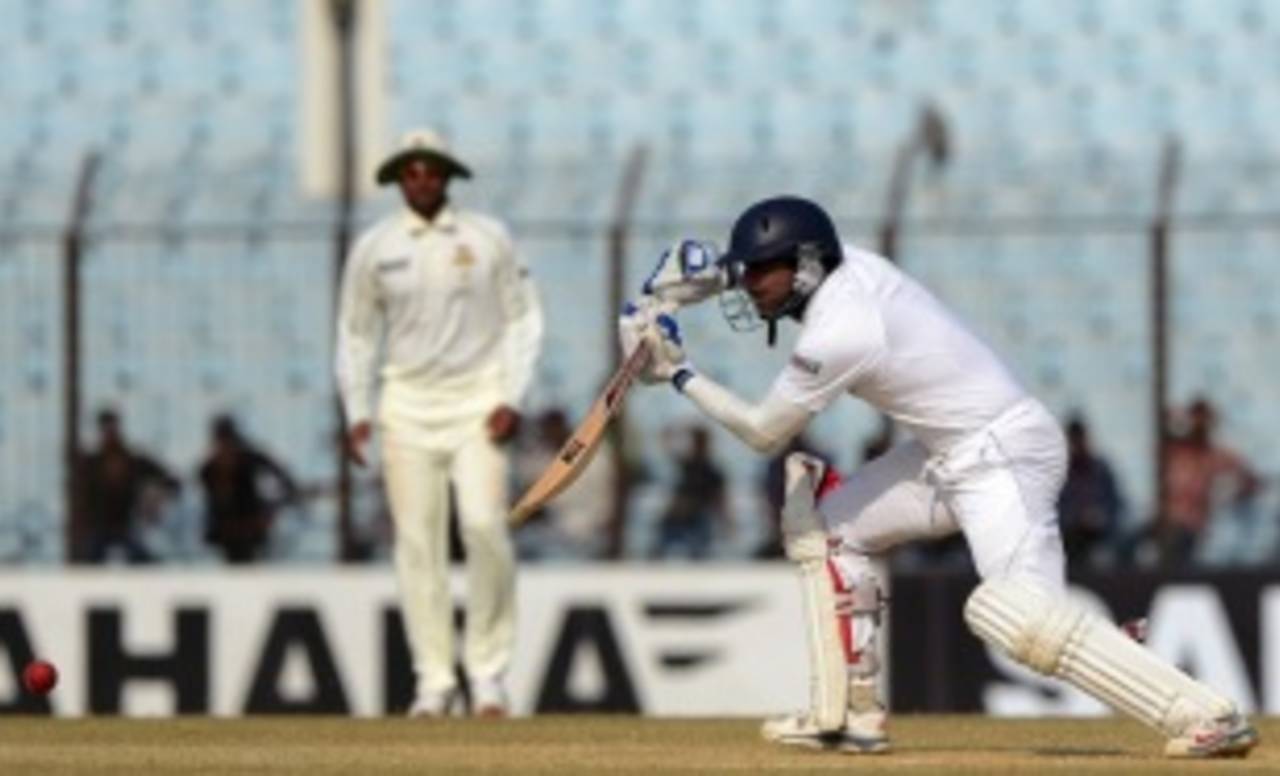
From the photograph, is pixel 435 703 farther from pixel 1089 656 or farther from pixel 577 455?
pixel 1089 656

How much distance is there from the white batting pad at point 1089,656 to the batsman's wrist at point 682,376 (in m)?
0.94

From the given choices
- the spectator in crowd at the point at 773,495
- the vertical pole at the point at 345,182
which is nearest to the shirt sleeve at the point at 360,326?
the vertical pole at the point at 345,182

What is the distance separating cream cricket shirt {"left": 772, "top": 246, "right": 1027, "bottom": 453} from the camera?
11617mm

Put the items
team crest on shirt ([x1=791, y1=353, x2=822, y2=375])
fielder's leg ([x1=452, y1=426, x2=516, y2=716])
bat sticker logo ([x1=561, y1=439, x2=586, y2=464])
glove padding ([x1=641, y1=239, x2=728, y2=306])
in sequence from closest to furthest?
team crest on shirt ([x1=791, y1=353, x2=822, y2=375])
glove padding ([x1=641, y1=239, x2=728, y2=306])
bat sticker logo ([x1=561, y1=439, x2=586, y2=464])
fielder's leg ([x1=452, y1=426, x2=516, y2=716])

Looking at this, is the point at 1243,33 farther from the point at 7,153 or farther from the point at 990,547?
the point at 990,547

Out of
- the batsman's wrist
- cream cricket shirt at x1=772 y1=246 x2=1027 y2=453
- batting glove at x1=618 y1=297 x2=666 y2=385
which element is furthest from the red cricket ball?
cream cricket shirt at x1=772 y1=246 x2=1027 y2=453

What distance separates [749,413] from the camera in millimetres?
11680

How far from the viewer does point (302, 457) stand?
19.9 meters

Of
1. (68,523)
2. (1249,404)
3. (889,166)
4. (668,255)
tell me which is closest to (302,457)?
(68,523)

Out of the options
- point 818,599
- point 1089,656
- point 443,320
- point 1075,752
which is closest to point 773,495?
point 443,320

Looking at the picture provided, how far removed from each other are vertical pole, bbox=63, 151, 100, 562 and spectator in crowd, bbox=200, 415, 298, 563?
58cm

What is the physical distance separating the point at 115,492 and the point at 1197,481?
15.6ft

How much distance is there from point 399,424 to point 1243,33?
26.7 feet

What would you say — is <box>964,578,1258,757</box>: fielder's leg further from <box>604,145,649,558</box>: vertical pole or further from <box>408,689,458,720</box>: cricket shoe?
<box>604,145,649,558</box>: vertical pole
